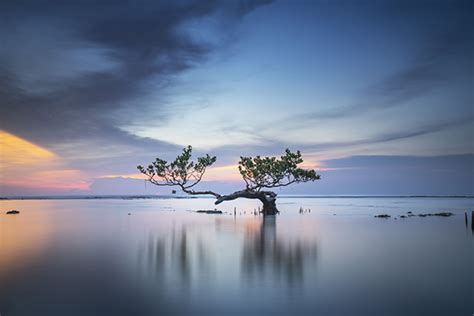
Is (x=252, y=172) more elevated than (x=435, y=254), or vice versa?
(x=252, y=172)

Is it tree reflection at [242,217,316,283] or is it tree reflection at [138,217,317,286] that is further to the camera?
tree reflection at [242,217,316,283]

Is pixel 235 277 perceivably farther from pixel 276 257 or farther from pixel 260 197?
pixel 260 197

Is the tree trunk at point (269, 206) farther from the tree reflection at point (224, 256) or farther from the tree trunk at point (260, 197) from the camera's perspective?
the tree reflection at point (224, 256)

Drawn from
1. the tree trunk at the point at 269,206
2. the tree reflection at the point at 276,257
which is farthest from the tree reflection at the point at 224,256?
the tree trunk at the point at 269,206

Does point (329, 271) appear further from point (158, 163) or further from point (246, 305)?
point (158, 163)

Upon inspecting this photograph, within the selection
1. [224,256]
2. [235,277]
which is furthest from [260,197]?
[235,277]

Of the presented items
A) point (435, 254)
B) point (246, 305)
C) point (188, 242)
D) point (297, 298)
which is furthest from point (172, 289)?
point (435, 254)

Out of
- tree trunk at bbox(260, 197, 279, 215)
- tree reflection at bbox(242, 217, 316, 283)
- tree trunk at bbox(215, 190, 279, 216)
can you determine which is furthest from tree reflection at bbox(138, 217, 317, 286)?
tree trunk at bbox(260, 197, 279, 215)

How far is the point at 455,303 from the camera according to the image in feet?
41.2

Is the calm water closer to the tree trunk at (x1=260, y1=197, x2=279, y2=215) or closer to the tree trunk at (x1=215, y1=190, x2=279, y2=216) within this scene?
the tree trunk at (x1=215, y1=190, x2=279, y2=216)

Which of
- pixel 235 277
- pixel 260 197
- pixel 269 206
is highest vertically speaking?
pixel 260 197

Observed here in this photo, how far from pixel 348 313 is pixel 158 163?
41612mm

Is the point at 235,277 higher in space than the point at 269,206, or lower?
lower

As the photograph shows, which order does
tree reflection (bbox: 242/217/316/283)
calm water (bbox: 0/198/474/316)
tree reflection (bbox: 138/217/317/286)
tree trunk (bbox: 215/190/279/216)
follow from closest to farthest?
1. calm water (bbox: 0/198/474/316)
2. tree reflection (bbox: 138/217/317/286)
3. tree reflection (bbox: 242/217/316/283)
4. tree trunk (bbox: 215/190/279/216)
